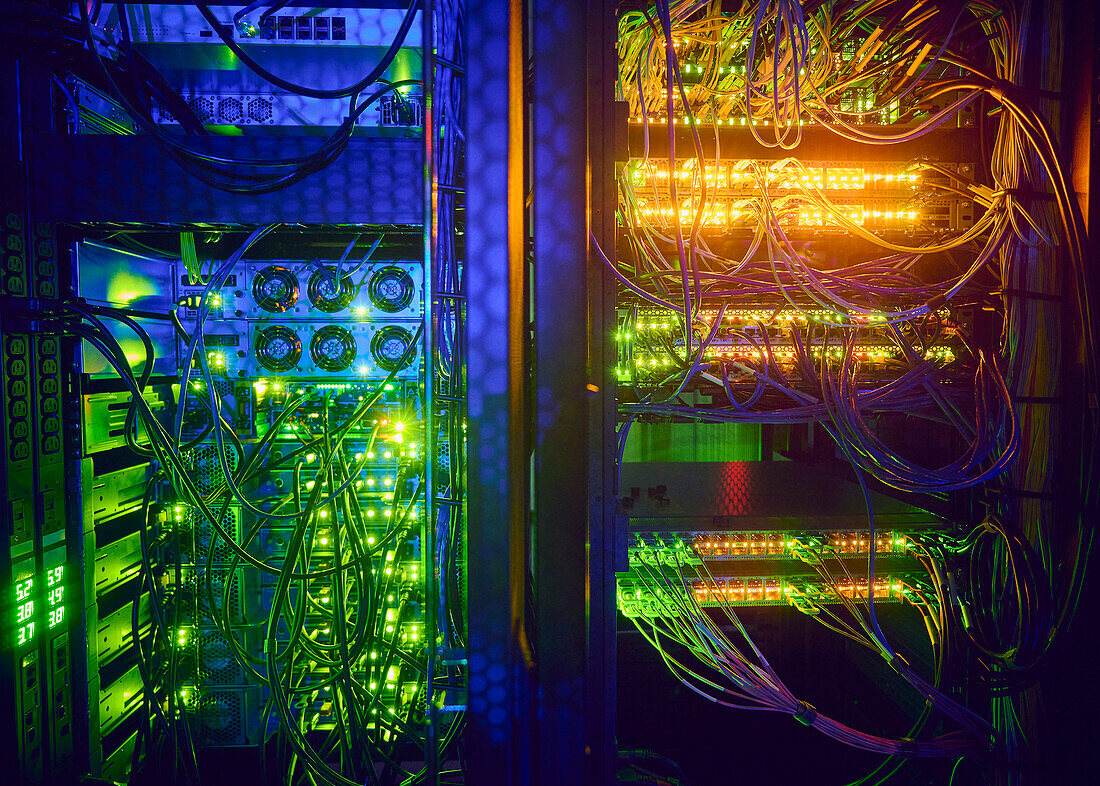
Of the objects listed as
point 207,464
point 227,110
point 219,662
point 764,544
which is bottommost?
point 219,662

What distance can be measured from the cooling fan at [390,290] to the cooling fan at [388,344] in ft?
0.23

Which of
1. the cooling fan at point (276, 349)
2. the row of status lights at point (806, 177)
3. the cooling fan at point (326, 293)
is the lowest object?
the cooling fan at point (276, 349)

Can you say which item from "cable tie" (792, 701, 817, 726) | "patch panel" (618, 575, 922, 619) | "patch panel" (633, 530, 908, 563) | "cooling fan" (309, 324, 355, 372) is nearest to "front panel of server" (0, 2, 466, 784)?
"cooling fan" (309, 324, 355, 372)

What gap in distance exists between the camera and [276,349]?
1445mm

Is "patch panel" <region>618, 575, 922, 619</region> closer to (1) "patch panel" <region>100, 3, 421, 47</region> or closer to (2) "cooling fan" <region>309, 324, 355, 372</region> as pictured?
(2) "cooling fan" <region>309, 324, 355, 372</region>

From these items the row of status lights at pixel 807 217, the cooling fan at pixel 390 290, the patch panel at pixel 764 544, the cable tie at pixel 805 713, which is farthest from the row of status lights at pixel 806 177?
the cable tie at pixel 805 713

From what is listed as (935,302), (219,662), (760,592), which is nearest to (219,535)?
(219,662)

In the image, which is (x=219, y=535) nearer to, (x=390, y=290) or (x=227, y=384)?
(x=227, y=384)

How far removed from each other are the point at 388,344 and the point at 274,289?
406 mm

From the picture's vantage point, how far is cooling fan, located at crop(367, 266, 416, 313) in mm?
1474

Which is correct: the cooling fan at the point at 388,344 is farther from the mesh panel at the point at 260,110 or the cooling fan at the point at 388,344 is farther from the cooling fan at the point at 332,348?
the mesh panel at the point at 260,110

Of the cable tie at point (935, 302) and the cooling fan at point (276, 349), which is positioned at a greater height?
the cable tie at point (935, 302)

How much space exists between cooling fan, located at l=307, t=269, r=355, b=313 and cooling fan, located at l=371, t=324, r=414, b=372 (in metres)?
0.16

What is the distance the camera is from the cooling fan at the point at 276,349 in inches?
56.8
